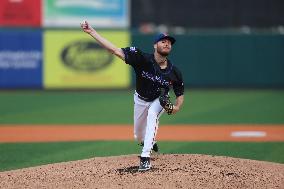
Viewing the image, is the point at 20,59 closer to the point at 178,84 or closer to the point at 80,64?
the point at 80,64

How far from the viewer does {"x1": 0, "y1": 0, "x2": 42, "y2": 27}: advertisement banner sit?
1955 centimetres

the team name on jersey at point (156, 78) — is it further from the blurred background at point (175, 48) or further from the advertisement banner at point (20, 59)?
the advertisement banner at point (20, 59)

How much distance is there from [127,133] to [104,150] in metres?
1.97

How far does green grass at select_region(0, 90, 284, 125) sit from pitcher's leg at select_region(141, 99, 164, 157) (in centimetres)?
550

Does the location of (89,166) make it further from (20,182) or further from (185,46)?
(185,46)

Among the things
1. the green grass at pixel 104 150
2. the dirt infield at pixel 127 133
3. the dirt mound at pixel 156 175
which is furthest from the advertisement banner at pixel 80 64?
the dirt mound at pixel 156 175

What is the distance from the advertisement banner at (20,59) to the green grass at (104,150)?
8654 mm

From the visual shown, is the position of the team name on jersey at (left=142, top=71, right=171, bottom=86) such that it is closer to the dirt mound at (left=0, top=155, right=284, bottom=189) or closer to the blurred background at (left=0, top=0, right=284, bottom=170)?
the dirt mound at (left=0, top=155, right=284, bottom=189)

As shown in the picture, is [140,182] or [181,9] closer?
[140,182]

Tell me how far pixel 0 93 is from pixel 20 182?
11.7m

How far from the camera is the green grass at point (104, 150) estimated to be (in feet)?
29.0

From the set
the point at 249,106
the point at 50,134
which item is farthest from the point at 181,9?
the point at 50,134

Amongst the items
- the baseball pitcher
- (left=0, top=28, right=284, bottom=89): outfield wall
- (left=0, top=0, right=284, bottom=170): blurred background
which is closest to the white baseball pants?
the baseball pitcher

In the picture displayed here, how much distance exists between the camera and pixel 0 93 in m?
18.3
